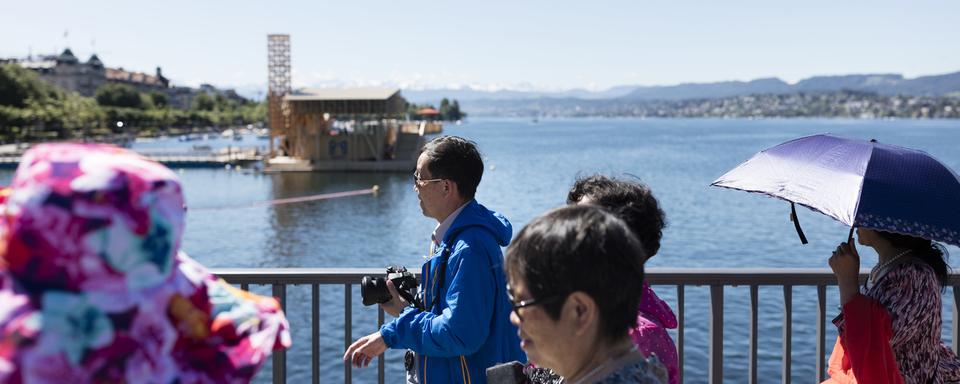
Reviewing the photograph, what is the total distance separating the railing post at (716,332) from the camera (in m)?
4.22

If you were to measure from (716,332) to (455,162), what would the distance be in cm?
190

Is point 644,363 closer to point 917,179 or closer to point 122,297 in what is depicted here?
point 122,297

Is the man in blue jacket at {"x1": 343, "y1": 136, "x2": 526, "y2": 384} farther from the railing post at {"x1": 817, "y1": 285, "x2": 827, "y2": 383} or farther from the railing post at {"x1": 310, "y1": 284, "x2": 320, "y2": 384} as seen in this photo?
the railing post at {"x1": 817, "y1": 285, "x2": 827, "y2": 383}

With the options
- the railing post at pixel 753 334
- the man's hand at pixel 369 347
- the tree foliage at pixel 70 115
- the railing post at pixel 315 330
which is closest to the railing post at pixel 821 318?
the railing post at pixel 753 334

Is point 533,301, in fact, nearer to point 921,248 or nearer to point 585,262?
point 585,262

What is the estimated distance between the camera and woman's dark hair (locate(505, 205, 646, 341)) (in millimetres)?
1709

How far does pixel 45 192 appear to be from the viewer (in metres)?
1.35

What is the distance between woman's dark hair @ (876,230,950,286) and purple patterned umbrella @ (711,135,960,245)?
0.07 m

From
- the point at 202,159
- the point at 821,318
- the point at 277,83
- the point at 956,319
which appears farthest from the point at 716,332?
the point at 277,83

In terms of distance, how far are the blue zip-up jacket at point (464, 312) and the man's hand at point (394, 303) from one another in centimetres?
16

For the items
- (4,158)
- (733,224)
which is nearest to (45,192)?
(733,224)

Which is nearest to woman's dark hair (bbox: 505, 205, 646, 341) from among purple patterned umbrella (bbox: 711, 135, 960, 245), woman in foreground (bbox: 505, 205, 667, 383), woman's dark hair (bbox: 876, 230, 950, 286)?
woman in foreground (bbox: 505, 205, 667, 383)

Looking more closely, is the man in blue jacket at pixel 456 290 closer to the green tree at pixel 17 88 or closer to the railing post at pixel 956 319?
the railing post at pixel 956 319

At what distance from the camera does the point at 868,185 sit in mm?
3059
